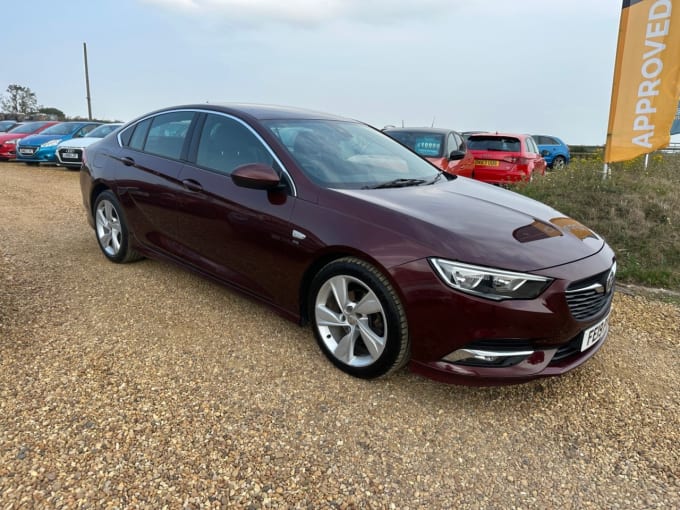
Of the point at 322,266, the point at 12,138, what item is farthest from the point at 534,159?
the point at 12,138

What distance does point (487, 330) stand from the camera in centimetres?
234

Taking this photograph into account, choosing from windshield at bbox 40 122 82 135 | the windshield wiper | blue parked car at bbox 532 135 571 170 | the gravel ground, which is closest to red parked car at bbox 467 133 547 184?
the gravel ground

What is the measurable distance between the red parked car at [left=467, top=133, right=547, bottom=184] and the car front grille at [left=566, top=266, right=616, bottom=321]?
691 cm

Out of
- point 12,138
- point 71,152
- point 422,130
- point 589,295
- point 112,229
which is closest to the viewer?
point 589,295

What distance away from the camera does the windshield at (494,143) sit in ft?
31.8

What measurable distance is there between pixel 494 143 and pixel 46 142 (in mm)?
11927

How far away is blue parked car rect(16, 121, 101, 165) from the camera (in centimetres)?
1330

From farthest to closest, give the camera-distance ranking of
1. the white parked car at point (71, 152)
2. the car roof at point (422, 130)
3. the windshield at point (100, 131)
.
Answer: the windshield at point (100, 131)
the white parked car at point (71, 152)
the car roof at point (422, 130)

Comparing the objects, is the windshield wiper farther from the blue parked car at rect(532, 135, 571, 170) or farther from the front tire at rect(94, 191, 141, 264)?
the blue parked car at rect(532, 135, 571, 170)

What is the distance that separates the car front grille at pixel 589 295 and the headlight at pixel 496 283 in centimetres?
22

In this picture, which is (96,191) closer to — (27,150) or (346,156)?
(346,156)

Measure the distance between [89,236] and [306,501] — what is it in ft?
15.7

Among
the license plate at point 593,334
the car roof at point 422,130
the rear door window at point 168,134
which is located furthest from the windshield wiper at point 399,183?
the car roof at point 422,130

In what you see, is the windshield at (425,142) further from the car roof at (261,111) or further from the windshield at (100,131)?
the windshield at (100,131)
